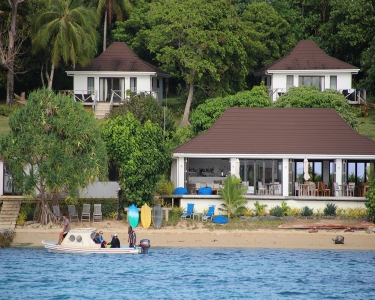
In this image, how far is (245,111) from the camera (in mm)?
50031

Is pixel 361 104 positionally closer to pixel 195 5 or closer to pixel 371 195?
pixel 195 5

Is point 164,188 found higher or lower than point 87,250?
higher

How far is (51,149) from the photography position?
143ft

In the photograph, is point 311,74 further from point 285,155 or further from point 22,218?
point 22,218

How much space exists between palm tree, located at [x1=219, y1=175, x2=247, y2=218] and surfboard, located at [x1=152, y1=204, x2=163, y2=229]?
3.45 metres

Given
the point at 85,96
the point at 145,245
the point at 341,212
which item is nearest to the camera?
the point at 145,245

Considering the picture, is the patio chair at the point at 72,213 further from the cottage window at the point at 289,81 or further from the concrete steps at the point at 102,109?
the cottage window at the point at 289,81

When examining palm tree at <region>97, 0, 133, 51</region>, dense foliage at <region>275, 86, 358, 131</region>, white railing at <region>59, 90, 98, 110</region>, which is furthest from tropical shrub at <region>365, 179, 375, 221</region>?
palm tree at <region>97, 0, 133, 51</region>

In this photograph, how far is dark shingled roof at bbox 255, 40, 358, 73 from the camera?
66125mm

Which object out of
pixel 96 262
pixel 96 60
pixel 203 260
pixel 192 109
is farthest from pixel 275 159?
pixel 96 60

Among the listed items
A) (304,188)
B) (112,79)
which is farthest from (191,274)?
(112,79)

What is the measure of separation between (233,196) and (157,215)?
3.99 meters

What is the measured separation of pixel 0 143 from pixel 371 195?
701 inches

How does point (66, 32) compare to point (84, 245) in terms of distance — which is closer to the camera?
point (84, 245)
